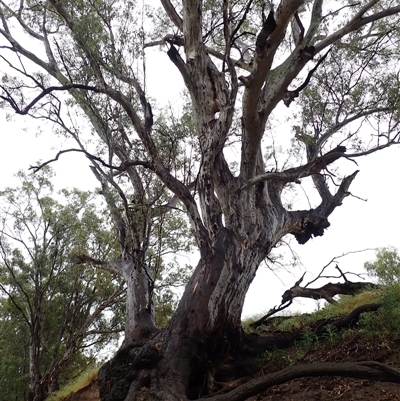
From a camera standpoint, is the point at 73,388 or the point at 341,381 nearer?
the point at 341,381

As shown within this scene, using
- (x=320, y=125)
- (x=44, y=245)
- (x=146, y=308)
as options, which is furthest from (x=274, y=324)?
(x=44, y=245)

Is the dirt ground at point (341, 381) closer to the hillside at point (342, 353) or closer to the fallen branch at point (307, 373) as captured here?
the hillside at point (342, 353)

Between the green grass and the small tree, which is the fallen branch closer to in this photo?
the green grass

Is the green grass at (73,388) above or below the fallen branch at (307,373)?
above

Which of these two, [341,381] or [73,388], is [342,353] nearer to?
[341,381]

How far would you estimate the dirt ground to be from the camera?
2.92 meters

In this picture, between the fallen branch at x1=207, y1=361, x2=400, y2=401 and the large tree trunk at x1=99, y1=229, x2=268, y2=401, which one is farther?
the large tree trunk at x1=99, y1=229, x2=268, y2=401

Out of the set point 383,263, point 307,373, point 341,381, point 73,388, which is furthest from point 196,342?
point 383,263

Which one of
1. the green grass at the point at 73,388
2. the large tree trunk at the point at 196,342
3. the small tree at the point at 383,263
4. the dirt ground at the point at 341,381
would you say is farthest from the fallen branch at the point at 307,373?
the small tree at the point at 383,263

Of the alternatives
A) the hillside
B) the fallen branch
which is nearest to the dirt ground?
the hillside

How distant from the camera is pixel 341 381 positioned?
317 centimetres

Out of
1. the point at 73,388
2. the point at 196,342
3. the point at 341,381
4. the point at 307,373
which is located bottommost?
the point at 341,381

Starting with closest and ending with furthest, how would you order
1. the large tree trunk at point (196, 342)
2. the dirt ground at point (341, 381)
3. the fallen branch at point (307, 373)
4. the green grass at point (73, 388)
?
1. the fallen branch at point (307, 373)
2. the dirt ground at point (341, 381)
3. the large tree trunk at point (196, 342)
4. the green grass at point (73, 388)

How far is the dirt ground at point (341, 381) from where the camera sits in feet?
9.58
